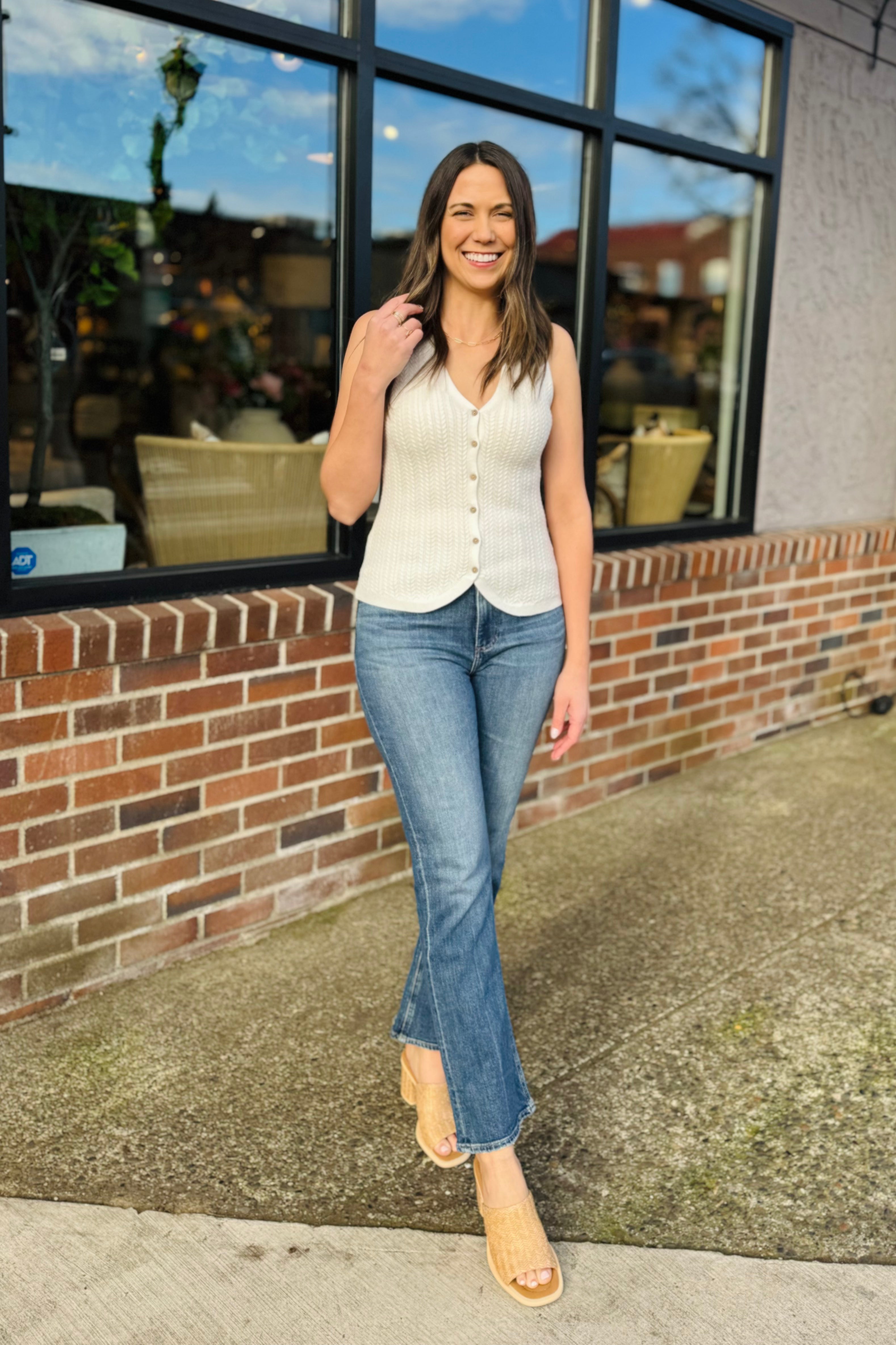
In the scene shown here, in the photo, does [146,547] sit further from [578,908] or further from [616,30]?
[616,30]

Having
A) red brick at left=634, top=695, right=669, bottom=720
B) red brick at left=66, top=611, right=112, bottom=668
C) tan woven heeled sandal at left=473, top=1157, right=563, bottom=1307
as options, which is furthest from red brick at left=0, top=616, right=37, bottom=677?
red brick at left=634, top=695, right=669, bottom=720

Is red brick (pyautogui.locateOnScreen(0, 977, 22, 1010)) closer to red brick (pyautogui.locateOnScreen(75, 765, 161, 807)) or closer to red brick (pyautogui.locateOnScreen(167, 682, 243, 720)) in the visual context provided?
red brick (pyautogui.locateOnScreen(75, 765, 161, 807))

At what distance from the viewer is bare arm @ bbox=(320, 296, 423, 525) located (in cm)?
205

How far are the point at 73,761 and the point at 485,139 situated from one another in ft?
7.60

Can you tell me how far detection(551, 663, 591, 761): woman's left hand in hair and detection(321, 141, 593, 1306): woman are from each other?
0.09 m

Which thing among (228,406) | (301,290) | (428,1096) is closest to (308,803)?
(428,1096)

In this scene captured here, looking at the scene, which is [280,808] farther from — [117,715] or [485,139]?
[485,139]

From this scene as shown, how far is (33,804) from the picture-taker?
283 cm

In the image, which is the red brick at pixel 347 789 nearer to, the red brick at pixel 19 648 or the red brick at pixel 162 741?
the red brick at pixel 162 741

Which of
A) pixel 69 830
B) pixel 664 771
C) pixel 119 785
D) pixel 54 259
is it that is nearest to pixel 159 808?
pixel 119 785

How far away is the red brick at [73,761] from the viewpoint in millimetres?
2820

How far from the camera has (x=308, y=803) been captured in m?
3.46

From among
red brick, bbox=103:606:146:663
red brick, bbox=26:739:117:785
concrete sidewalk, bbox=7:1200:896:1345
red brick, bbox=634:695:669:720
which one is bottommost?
concrete sidewalk, bbox=7:1200:896:1345

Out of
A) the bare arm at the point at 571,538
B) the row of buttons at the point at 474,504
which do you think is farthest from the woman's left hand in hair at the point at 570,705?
the row of buttons at the point at 474,504
